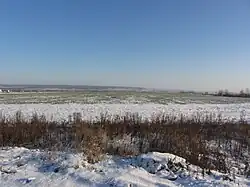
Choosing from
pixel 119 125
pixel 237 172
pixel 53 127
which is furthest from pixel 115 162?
pixel 53 127

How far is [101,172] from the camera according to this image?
19.4 ft

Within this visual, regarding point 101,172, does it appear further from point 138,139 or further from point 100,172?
point 138,139

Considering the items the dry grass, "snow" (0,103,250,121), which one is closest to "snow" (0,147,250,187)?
the dry grass

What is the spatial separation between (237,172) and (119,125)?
4.80 m

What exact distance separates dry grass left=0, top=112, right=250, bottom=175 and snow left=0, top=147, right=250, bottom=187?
0.52 meters

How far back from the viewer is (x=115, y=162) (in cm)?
663

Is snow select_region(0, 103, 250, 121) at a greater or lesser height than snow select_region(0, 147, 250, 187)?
lesser

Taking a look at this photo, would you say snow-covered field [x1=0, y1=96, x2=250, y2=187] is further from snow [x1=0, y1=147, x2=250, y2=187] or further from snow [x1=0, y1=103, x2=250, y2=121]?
snow [x1=0, y1=103, x2=250, y2=121]

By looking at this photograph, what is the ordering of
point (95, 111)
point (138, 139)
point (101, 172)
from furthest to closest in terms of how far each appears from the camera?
point (95, 111), point (138, 139), point (101, 172)

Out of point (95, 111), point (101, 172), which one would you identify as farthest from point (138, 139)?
point (95, 111)

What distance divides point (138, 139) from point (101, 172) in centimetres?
334

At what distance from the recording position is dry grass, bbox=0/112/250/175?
24.3 feet

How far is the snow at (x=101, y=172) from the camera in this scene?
17.7 ft

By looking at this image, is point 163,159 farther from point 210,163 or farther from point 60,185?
point 60,185
